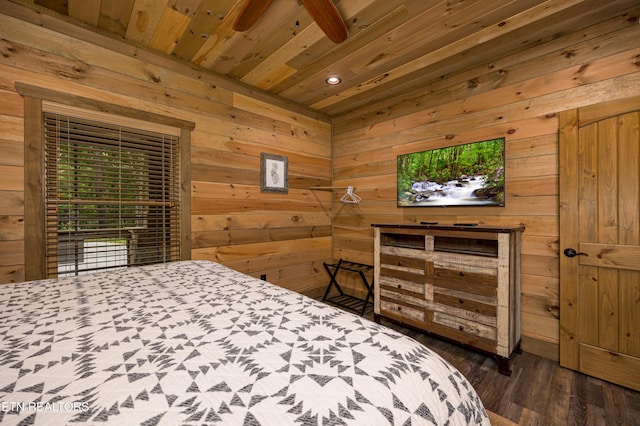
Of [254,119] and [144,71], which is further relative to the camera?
[254,119]

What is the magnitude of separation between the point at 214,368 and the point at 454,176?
2.68 meters

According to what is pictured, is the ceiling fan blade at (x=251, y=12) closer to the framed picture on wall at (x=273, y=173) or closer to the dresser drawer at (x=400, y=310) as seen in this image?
the framed picture on wall at (x=273, y=173)

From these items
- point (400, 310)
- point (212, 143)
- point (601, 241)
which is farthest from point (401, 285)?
point (212, 143)

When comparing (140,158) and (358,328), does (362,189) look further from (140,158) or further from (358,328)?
(358,328)

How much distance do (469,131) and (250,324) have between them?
106 inches

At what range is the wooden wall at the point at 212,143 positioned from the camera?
186 cm

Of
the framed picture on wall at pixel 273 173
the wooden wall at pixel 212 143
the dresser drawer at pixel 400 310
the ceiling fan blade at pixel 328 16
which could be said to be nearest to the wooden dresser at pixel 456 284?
the dresser drawer at pixel 400 310

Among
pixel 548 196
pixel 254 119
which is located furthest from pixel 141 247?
pixel 548 196

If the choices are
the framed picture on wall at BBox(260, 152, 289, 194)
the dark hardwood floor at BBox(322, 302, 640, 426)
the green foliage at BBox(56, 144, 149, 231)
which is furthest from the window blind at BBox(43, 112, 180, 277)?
the dark hardwood floor at BBox(322, 302, 640, 426)

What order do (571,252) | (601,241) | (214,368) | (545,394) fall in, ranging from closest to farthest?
1. (214,368)
2. (545,394)
3. (601,241)
4. (571,252)

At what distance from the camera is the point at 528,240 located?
2.35 m

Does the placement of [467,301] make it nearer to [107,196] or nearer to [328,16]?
[328,16]

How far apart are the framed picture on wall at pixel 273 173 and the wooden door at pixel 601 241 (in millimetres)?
2643

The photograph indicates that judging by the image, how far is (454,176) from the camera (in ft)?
8.93
